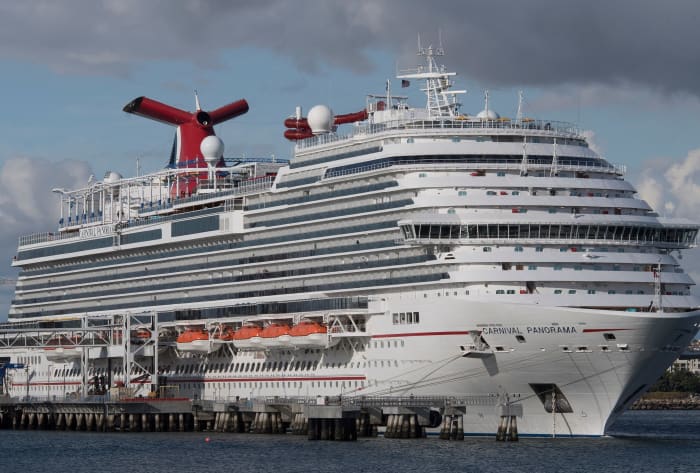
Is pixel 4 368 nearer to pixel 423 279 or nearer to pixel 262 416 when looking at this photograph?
pixel 262 416

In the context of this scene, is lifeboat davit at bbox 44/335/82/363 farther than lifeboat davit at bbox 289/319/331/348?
Yes

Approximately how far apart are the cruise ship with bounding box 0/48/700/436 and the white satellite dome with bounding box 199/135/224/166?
3920 mm

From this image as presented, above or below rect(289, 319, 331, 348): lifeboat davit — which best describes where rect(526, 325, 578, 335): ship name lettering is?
below

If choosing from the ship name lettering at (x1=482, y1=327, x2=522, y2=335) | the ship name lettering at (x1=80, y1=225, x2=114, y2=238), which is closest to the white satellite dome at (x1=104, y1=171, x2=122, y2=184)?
the ship name lettering at (x1=80, y1=225, x2=114, y2=238)

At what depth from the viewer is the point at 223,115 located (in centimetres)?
10762

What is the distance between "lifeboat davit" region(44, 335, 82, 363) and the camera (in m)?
95.2

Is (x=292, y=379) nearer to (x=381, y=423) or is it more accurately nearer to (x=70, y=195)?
(x=381, y=423)

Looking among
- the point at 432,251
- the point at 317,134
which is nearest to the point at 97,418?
the point at 317,134

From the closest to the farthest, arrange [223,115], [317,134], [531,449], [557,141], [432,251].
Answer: [531,449], [432,251], [557,141], [317,134], [223,115]

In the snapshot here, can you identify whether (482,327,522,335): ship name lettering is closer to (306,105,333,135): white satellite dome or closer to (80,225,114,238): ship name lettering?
(306,105,333,135): white satellite dome

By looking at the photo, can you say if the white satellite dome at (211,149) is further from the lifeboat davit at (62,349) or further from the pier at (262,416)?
the pier at (262,416)

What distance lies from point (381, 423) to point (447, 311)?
732 cm

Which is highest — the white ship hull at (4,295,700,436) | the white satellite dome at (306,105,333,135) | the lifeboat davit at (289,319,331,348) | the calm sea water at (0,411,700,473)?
the white satellite dome at (306,105,333,135)

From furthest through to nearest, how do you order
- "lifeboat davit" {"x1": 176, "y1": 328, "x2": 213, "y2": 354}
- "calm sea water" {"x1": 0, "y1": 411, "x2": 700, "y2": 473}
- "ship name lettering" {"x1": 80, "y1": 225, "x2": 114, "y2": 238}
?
"ship name lettering" {"x1": 80, "y1": 225, "x2": 114, "y2": 238}
"lifeboat davit" {"x1": 176, "y1": 328, "x2": 213, "y2": 354}
"calm sea water" {"x1": 0, "y1": 411, "x2": 700, "y2": 473}
